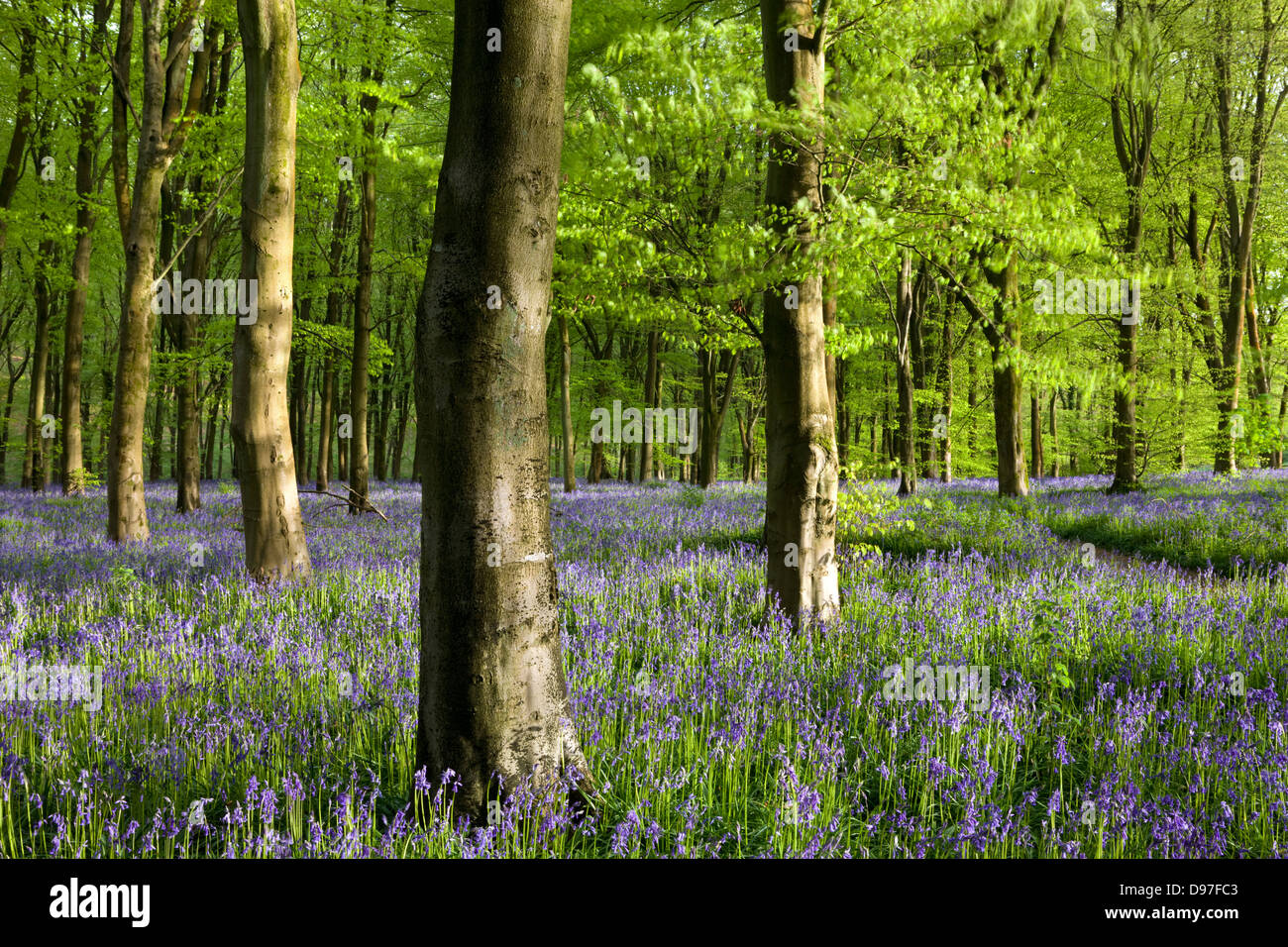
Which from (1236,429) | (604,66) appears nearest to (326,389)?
(604,66)

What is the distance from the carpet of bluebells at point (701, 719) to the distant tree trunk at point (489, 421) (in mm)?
261

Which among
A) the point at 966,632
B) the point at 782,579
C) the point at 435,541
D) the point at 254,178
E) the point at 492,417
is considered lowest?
the point at 966,632

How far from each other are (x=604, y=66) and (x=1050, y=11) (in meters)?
7.34

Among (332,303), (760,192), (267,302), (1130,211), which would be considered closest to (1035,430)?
(1130,211)

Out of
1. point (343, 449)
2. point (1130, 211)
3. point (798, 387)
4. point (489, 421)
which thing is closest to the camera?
point (489, 421)

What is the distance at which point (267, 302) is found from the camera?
6582 mm

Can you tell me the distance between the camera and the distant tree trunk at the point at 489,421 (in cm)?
243

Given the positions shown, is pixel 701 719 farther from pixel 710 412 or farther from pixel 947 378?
pixel 947 378

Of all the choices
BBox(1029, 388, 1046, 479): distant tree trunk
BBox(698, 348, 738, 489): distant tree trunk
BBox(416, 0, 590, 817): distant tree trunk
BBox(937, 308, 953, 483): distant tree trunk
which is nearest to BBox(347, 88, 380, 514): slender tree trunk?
BBox(698, 348, 738, 489): distant tree trunk

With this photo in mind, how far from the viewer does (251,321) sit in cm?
655

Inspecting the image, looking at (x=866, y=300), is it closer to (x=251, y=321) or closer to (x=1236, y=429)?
(x=1236, y=429)

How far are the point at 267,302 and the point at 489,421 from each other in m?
5.28

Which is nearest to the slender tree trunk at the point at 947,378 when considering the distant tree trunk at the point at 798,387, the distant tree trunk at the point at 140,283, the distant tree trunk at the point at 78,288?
the distant tree trunk at the point at 798,387

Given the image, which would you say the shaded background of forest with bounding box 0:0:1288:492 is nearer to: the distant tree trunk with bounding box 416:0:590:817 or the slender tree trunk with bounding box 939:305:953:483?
the slender tree trunk with bounding box 939:305:953:483
